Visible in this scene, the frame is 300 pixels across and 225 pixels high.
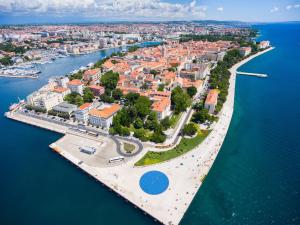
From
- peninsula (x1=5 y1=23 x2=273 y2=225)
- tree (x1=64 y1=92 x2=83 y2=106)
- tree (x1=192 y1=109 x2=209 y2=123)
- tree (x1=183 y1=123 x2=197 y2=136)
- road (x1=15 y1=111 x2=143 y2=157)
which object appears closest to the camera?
peninsula (x1=5 y1=23 x2=273 y2=225)

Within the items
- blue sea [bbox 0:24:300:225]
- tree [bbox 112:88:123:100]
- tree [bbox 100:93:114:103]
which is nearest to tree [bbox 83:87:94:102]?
tree [bbox 100:93:114:103]

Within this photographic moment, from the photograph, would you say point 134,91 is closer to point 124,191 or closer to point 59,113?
point 59,113

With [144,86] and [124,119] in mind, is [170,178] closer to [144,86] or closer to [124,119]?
[124,119]

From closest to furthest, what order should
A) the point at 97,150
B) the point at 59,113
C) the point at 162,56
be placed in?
the point at 97,150 < the point at 59,113 < the point at 162,56

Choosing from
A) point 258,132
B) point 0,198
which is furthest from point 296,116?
point 0,198

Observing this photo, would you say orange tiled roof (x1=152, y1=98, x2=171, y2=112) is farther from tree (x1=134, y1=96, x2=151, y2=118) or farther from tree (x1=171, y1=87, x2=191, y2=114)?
tree (x1=171, y1=87, x2=191, y2=114)

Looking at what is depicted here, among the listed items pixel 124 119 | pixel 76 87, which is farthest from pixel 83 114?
pixel 76 87
